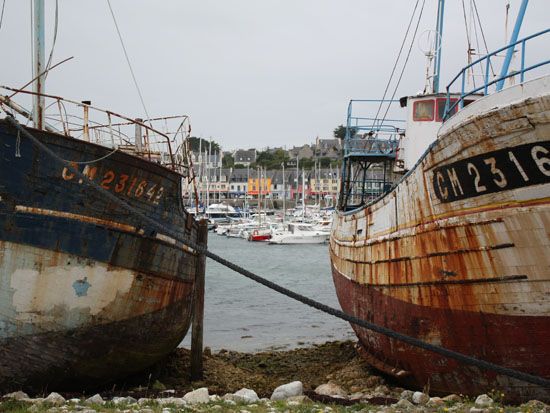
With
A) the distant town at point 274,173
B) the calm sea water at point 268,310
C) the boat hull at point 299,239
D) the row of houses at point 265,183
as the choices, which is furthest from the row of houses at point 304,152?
the calm sea water at point 268,310

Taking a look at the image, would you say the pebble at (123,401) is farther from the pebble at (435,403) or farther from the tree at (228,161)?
the tree at (228,161)

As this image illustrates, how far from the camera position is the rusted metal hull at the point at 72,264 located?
8.74 meters

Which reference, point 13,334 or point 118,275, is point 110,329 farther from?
point 13,334

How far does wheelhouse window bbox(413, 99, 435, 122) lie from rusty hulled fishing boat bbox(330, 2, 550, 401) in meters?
2.97

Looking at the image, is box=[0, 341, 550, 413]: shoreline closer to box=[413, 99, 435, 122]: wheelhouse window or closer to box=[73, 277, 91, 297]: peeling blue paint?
box=[73, 277, 91, 297]: peeling blue paint

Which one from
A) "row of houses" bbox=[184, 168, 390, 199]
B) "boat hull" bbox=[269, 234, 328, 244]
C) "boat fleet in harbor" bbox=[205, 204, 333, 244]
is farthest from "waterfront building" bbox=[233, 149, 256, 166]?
"boat hull" bbox=[269, 234, 328, 244]

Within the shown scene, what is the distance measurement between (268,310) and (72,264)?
16.1m

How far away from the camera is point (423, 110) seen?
12.6 meters

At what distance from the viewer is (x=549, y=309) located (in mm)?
7199

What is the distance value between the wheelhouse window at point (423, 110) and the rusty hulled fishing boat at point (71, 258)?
534 centimetres

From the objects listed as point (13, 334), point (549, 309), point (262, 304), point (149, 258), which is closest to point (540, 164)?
point (549, 309)

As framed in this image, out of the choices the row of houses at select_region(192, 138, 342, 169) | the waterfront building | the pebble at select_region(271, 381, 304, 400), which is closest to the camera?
the pebble at select_region(271, 381, 304, 400)

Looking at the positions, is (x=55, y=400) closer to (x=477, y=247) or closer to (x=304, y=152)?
(x=477, y=247)

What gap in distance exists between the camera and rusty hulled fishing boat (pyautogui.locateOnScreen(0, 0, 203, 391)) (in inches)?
344
